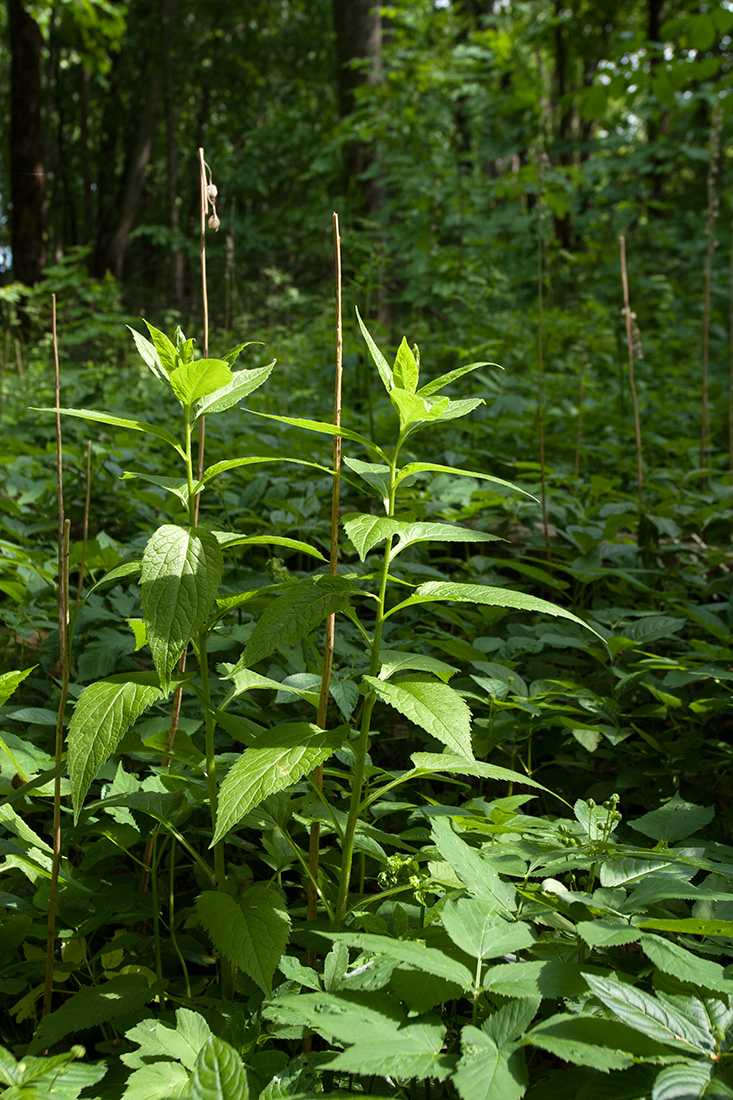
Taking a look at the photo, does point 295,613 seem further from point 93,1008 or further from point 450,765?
point 93,1008

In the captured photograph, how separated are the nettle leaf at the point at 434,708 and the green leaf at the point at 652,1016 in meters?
0.28

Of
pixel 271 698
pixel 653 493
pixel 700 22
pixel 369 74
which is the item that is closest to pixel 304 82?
pixel 369 74

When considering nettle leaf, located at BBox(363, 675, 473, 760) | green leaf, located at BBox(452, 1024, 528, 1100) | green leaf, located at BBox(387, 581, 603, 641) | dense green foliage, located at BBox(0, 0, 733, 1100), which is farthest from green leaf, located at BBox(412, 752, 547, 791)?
green leaf, located at BBox(452, 1024, 528, 1100)

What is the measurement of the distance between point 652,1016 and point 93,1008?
30.0 inches

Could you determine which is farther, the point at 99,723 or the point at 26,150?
the point at 26,150

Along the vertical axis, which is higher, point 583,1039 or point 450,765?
point 450,765

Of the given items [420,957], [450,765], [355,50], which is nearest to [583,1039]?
[420,957]

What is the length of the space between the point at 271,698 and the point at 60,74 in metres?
18.7

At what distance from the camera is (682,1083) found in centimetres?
71

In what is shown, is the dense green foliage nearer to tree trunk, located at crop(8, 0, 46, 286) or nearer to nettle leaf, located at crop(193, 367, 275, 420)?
nettle leaf, located at crop(193, 367, 275, 420)

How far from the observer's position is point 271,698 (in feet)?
5.52

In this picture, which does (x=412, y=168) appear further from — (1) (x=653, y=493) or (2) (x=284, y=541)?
(2) (x=284, y=541)

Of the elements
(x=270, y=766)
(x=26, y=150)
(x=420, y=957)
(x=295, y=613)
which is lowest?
(x=420, y=957)

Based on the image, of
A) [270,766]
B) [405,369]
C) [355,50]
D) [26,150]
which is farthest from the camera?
[26,150]
